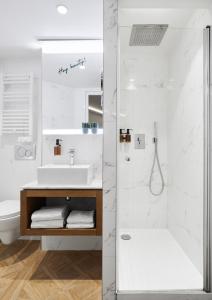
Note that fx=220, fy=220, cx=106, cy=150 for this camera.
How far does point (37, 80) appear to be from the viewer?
108 inches

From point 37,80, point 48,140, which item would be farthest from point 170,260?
point 37,80

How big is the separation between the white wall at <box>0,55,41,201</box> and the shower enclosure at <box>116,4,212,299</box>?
3.54 ft

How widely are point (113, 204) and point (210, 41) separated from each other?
1387mm

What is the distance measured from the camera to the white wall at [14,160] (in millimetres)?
2734

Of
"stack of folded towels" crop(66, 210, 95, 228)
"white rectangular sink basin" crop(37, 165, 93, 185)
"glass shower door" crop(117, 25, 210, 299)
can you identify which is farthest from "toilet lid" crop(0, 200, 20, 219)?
"glass shower door" crop(117, 25, 210, 299)

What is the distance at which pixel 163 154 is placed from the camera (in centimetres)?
246

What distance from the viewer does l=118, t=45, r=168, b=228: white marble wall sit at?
2.41 metres

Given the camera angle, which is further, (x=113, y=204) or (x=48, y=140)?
(x=48, y=140)

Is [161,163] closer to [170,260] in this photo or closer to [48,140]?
[170,260]

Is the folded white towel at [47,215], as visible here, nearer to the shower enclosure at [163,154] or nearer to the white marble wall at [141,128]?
the shower enclosure at [163,154]

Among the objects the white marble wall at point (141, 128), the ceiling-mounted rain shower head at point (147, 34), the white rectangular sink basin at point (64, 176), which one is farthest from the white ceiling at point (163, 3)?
the white rectangular sink basin at point (64, 176)

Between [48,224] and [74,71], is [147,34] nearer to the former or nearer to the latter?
[74,71]

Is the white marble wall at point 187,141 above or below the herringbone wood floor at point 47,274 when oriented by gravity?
above

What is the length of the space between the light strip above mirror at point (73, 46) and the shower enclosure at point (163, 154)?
32 cm
